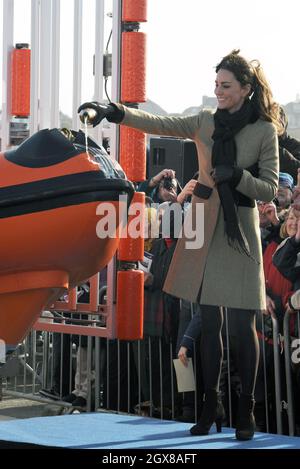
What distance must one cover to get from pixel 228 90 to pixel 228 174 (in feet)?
1.39

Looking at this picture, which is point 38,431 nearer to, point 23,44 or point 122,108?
point 122,108

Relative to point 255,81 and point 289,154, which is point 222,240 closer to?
point 255,81

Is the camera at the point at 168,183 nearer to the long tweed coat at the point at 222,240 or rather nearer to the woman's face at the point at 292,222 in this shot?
the woman's face at the point at 292,222

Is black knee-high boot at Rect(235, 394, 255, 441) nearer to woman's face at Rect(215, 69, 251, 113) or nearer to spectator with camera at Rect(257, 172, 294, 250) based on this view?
woman's face at Rect(215, 69, 251, 113)

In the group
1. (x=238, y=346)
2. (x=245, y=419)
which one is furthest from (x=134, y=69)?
(x=245, y=419)

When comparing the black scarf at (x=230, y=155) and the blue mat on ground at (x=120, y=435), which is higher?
the black scarf at (x=230, y=155)

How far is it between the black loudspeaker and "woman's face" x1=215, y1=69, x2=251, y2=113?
12.7ft

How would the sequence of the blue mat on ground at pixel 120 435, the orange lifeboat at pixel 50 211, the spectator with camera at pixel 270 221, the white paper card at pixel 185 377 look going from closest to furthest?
the orange lifeboat at pixel 50 211 < the blue mat on ground at pixel 120 435 < the white paper card at pixel 185 377 < the spectator with camera at pixel 270 221

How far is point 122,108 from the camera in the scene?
511 cm

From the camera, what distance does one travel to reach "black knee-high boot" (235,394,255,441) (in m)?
5.03

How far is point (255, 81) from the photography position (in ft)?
16.8

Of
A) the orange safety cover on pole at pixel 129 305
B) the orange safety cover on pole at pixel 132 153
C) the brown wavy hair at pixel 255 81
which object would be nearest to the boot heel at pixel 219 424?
the orange safety cover on pole at pixel 129 305

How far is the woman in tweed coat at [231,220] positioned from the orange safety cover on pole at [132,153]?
40.2 inches

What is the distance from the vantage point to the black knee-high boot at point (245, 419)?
16.5 ft
